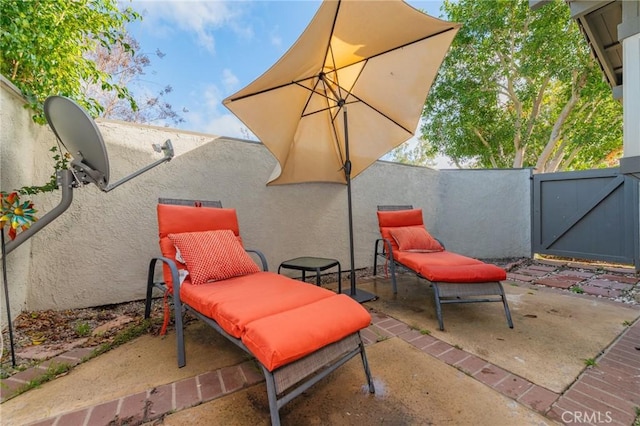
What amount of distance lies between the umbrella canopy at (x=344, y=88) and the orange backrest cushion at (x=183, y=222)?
2.98 ft

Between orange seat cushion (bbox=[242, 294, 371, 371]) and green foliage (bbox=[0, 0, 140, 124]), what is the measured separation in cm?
302

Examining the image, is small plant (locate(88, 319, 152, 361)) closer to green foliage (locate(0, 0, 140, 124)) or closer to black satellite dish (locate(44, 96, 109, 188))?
black satellite dish (locate(44, 96, 109, 188))

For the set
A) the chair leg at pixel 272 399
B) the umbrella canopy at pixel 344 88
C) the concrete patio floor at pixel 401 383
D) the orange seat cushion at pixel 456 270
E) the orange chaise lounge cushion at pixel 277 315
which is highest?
the umbrella canopy at pixel 344 88

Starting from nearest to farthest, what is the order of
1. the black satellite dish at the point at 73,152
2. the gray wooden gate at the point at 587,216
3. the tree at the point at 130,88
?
1. the black satellite dish at the point at 73,152
2. the gray wooden gate at the point at 587,216
3. the tree at the point at 130,88

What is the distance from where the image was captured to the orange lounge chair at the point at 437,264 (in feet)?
8.85

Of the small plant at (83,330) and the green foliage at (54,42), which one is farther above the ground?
the green foliage at (54,42)

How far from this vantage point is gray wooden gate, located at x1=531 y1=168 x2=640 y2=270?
4754mm

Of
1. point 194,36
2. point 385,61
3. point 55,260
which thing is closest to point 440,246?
point 385,61

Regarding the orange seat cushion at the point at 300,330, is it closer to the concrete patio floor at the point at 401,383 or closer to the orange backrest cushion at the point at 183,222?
the concrete patio floor at the point at 401,383

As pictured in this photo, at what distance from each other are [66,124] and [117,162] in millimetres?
1035

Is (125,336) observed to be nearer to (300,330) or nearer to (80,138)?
(80,138)

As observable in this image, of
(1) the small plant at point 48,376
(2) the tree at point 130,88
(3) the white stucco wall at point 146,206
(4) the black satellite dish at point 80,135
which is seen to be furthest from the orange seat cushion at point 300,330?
(2) the tree at point 130,88

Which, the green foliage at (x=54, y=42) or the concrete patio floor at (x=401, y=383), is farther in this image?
the green foliage at (x=54, y=42)

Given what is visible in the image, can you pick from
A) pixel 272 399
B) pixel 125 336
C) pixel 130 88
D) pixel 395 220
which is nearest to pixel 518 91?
pixel 395 220
